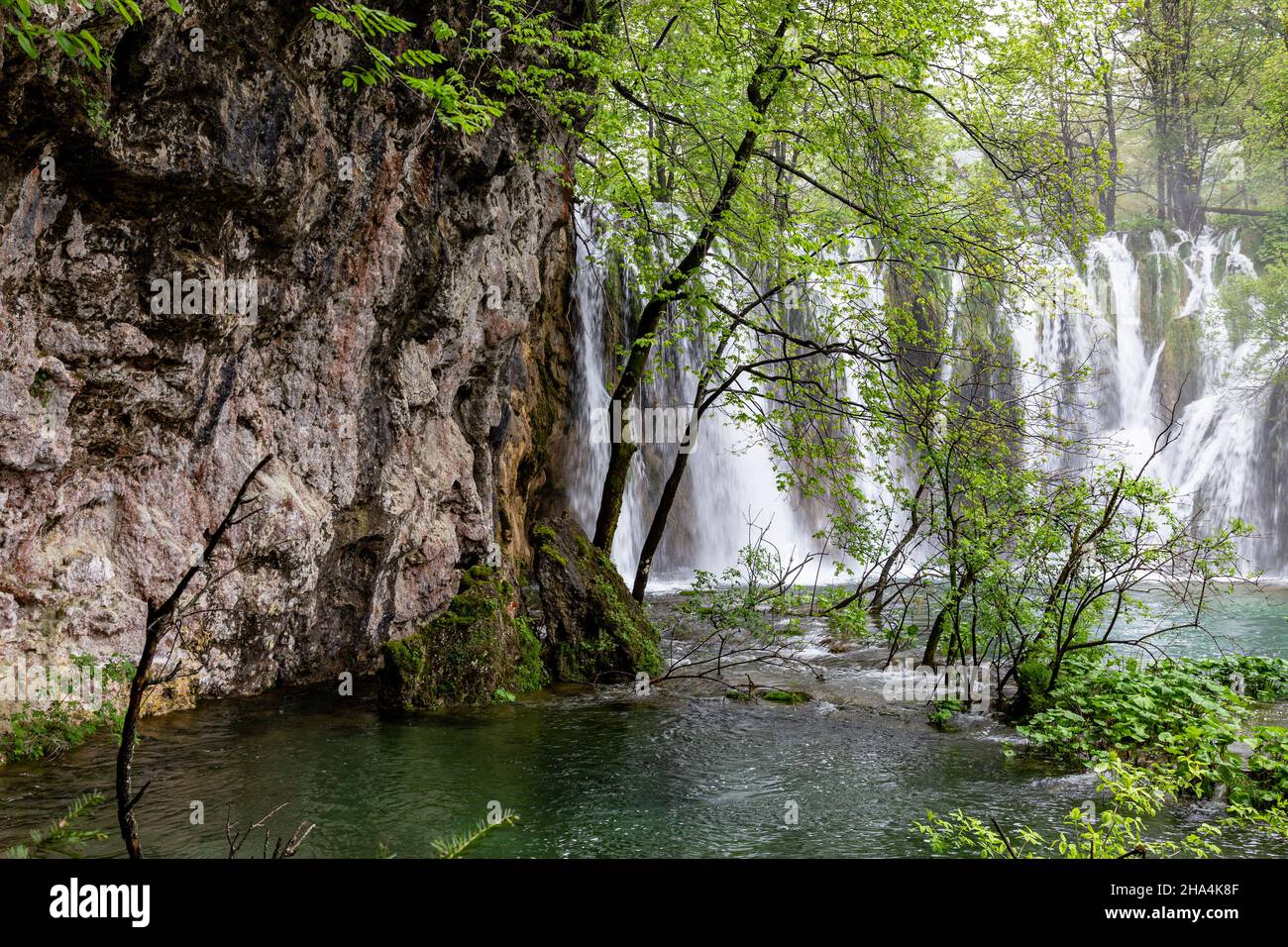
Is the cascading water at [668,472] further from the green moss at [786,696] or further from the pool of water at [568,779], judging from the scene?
the pool of water at [568,779]

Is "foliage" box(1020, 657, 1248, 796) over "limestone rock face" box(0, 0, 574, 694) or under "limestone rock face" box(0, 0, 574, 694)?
under

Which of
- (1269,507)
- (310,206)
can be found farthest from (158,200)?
(1269,507)

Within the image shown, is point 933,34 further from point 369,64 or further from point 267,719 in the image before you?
point 267,719

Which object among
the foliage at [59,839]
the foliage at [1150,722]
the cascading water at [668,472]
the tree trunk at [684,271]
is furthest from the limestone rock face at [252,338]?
the foliage at [1150,722]

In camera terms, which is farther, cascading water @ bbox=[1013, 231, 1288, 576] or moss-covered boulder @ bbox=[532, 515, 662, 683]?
cascading water @ bbox=[1013, 231, 1288, 576]

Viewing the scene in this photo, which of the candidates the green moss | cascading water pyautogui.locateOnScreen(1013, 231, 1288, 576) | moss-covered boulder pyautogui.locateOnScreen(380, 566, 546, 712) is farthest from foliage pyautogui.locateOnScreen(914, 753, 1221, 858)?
cascading water pyautogui.locateOnScreen(1013, 231, 1288, 576)

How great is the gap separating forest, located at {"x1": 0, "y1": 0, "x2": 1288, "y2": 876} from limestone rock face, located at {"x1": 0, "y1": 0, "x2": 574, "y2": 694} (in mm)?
37

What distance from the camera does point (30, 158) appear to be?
6.72 m

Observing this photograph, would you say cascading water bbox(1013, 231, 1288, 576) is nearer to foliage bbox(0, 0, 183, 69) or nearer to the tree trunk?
the tree trunk

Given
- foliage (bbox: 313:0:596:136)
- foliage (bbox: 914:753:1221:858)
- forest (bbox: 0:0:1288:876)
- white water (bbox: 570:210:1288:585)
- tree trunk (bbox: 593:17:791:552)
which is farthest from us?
white water (bbox: 570:210:1288:585)

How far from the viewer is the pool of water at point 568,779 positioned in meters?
6.11

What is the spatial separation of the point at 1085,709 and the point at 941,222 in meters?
5.32

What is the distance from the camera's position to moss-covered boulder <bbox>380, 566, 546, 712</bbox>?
9.31 metres

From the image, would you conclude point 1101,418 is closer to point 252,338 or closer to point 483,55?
point 483,55
